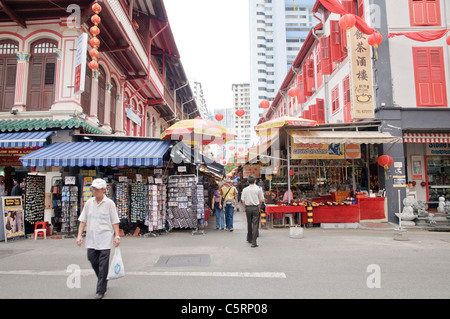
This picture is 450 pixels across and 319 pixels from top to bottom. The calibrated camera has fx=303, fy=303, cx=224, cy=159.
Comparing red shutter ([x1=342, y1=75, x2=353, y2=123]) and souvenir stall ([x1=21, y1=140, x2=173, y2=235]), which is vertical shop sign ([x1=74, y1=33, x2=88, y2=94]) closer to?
souvenir stall ([x1=21, y1=140, x2=173, y2=235])

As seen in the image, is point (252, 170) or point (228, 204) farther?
point (252, 170)

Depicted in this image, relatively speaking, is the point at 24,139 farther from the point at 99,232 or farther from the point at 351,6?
the point at 351,6

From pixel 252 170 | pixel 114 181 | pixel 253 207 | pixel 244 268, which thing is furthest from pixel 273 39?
pixel 244 268

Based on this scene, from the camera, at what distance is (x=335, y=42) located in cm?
1608

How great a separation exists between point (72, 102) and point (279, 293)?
9.88 metres

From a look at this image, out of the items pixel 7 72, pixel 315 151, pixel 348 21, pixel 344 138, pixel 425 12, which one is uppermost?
pixel 425 12

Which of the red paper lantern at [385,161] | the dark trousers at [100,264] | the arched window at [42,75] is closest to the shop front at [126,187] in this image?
the arched window at [42,75]

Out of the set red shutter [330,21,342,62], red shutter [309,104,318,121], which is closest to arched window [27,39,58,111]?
red shutter [330,21,342,62]

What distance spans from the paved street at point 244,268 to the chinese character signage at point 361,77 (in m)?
5.46

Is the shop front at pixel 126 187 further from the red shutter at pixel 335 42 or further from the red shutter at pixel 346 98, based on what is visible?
the red shutter at pixel 335 42

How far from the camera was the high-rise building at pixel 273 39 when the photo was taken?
3177 inches

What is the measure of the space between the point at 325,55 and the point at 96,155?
13890 millimetres

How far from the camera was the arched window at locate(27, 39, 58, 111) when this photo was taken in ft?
37.3

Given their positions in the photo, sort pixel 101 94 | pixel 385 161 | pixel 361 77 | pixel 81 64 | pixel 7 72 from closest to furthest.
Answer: pixel 81 64 → pixel 7 72 → pixel 385 161 → pixel 361 77 → pixel 101 94
